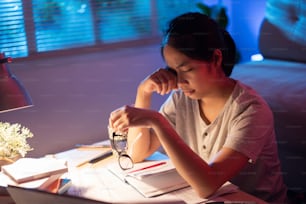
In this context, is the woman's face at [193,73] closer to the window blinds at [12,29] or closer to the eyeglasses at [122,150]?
the eyeglasses at [122,150]

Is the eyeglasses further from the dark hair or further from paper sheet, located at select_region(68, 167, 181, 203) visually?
the dark hair

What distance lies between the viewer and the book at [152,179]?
3.67 feet

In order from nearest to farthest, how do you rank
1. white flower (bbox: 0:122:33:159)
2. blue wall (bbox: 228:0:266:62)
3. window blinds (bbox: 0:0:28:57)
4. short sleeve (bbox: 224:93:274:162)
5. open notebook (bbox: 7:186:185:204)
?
open notebook (bbox: 7:186:185:204), short sleeve (bbox: 224:93:274:162), white flower (bbox: 0:122:33:159), window blinds (bbox: 0:0:28:57), blue wall (bbox: 228:0:266:62)

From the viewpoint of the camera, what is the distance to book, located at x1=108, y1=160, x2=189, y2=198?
3.67 feet

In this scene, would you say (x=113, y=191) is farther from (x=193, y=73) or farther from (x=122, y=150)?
(x=193, y=73)

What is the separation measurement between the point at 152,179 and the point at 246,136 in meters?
0.26

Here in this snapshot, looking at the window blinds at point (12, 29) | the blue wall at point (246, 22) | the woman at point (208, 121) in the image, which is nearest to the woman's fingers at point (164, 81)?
Answer: the woman at point (208, 121)

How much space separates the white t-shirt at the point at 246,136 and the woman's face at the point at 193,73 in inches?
2.8

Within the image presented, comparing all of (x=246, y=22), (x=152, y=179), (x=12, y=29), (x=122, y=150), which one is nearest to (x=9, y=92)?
(x=122, y=150)

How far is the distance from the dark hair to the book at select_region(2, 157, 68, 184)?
44cm

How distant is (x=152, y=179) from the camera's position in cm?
117

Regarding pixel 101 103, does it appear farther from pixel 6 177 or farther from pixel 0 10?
pixel 6 177

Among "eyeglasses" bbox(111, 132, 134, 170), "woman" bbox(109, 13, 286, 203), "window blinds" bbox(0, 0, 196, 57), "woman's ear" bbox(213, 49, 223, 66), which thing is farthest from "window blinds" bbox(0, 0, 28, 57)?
"woman's ear" bbox(213, 49, 223, 66)

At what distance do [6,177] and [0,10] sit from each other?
822mm
